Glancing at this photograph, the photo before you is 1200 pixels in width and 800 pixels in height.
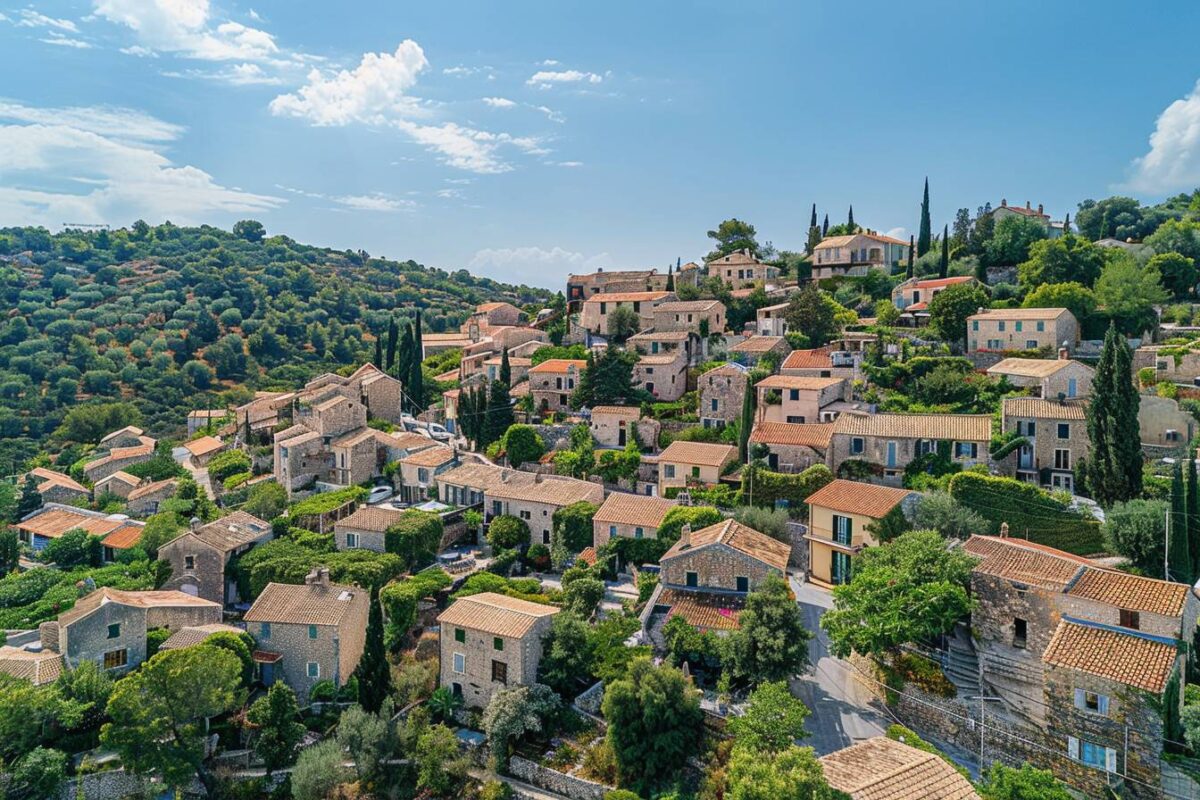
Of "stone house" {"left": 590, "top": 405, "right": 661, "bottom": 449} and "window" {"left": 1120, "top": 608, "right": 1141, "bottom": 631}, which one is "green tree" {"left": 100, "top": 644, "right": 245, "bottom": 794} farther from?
"window" {"left": 1120, "top": 608, "right": 1141, "bottom": 631}

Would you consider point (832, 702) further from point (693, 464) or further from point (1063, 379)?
point (1063, 379)

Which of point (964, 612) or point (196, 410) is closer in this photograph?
point (964, 612)

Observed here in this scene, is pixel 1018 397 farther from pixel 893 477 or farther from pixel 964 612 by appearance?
pixel 964 612

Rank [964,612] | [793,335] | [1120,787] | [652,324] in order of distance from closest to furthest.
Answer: [1120,787] → [964,612] → [793,335] → [652,324]

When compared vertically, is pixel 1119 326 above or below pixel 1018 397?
above

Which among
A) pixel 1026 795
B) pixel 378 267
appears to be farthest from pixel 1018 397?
pixel 378 267

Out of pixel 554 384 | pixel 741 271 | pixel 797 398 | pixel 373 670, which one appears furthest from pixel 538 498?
pixel 741 271
